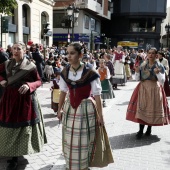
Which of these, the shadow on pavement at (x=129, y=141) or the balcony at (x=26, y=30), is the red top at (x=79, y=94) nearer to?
the shadow on pavement at (x=129, y=141)

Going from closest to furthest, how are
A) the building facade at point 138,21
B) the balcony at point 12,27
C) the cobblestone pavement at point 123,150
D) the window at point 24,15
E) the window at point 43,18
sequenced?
the cobblestone pavement at point 123,150
the balcony at point 12,27
the window at point 24,15
the window at point 43,18
the building facade at point 138,21

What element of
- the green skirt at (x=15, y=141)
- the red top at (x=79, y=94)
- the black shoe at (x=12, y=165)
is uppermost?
the red top at (x=79, y=94)

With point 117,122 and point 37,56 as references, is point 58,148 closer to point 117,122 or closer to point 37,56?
point 117,122

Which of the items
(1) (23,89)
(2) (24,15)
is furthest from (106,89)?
(2) (24,15)

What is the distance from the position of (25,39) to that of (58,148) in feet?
57.1

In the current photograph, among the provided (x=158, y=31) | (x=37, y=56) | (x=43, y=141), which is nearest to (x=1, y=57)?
(x=43, y=141)

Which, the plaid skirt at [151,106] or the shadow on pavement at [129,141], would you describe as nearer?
the shadow on pavement at [129,141]

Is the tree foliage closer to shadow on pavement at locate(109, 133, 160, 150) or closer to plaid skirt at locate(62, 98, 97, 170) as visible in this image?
shadow on pavement at locate(109, 133, 160, 150)

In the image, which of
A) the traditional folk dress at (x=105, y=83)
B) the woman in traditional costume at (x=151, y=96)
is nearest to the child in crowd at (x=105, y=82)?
the traditional folk dress at (x=105, y=83)

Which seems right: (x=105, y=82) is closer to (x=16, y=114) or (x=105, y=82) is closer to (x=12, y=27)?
(x=16, y=114)

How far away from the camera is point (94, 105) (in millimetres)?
3525

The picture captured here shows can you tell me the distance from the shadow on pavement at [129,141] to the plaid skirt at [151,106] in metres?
0.35

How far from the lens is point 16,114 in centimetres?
398

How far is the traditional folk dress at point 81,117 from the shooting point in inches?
136
